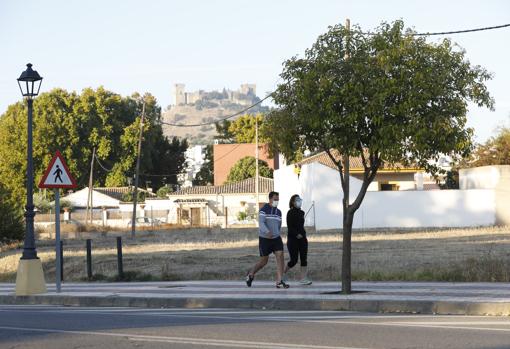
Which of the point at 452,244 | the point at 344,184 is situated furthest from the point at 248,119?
the point at 344,184

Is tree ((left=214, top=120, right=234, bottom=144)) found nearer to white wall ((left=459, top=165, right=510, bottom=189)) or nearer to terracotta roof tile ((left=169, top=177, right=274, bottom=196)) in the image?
terracotta roof tile ((left=169, top=177, right=274, bottom=196))

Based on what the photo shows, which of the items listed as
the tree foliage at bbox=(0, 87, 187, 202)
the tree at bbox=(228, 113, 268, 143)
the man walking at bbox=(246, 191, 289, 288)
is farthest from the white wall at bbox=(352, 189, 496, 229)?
the tree at bbox=(228, 113, 268, 143)

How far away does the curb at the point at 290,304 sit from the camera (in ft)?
50.1

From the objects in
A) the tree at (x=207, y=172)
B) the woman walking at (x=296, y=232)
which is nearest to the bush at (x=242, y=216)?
the tree at (x=207, y=172)

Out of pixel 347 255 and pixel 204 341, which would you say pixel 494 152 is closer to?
pixel 347 255

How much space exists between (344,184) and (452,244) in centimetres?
1610

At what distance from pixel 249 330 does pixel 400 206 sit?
43647 mm

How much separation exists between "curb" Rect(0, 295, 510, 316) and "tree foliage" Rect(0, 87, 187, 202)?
7242 centimetres

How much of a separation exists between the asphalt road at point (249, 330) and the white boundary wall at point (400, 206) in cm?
3987

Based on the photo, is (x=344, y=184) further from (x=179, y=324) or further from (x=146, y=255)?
(x=146, y=255)

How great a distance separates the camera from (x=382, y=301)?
16.1 metres

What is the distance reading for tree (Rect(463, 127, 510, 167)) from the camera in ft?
238

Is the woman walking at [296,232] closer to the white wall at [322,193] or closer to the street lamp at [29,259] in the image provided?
the street lamp at [29,259]

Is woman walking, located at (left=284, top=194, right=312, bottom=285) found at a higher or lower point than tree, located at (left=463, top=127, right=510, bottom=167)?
lower
